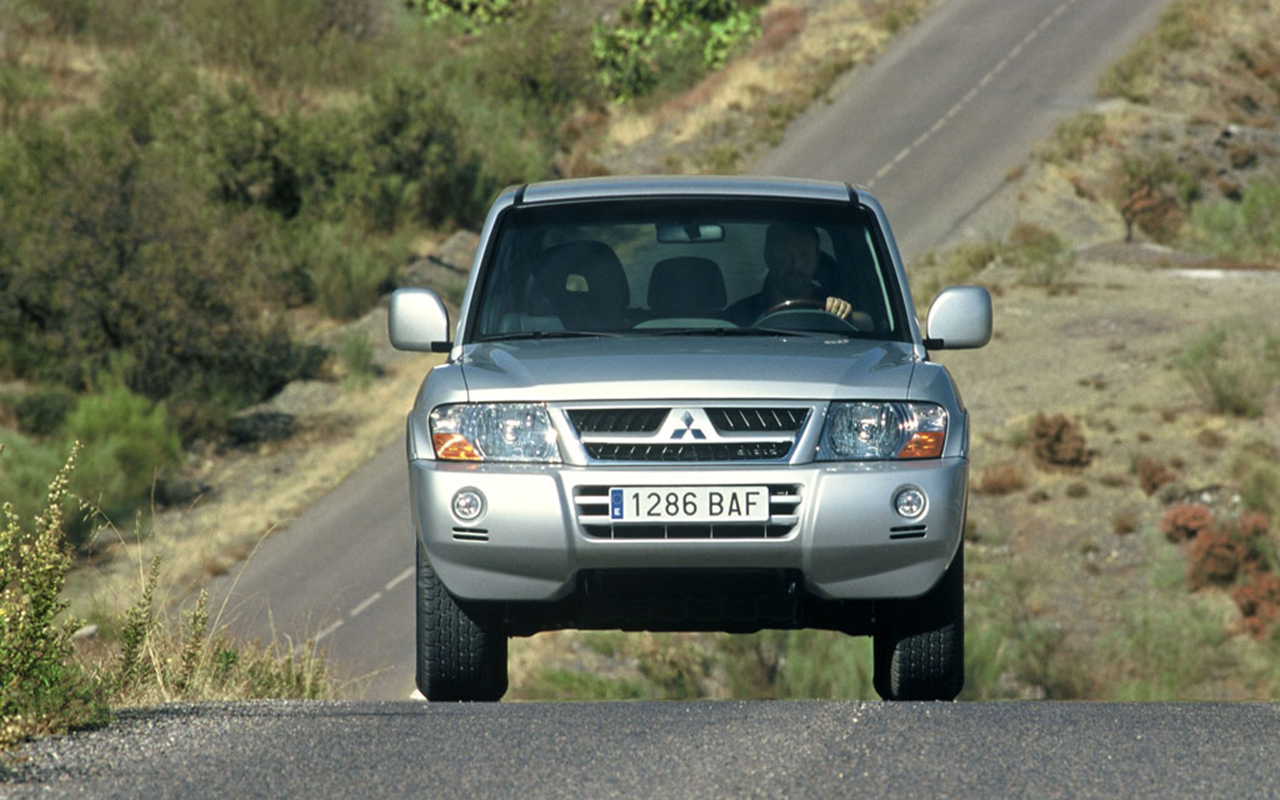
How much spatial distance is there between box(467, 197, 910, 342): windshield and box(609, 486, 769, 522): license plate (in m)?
1.04

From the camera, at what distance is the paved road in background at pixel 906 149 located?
19.9 m

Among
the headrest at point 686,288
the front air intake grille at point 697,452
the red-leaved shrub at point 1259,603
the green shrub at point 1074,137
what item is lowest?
the green shrub at point 1074,137

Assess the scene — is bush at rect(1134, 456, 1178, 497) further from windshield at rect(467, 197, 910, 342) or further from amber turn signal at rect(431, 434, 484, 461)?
amber turn signal at rect(431, 434, 484, 461)

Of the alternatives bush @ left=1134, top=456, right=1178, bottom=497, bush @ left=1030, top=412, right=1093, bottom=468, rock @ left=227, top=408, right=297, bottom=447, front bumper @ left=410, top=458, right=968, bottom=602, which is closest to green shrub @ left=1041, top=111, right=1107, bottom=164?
bush @ left=1030, top=412, right=1093, bottom=468

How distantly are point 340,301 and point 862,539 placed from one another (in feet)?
98.6

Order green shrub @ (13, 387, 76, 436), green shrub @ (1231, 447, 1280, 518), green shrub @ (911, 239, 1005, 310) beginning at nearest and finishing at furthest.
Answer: green shrub @ (1231, 447, 1280, 518), green shrub @ (13, 387, 76, 436), green shrub @ (911, 239, 1005, 310)

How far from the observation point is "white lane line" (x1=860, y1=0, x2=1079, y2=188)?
40.4 m

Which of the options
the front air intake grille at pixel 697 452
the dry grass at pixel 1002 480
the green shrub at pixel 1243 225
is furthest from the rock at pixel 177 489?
the front air intake grille at pixel 697 452

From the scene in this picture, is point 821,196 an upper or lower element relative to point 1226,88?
upper

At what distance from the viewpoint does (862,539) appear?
5969mm

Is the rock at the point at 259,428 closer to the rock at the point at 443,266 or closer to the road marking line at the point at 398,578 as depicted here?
the rock at the point at 443,266

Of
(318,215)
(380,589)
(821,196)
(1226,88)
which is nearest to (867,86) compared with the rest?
(1226,88)

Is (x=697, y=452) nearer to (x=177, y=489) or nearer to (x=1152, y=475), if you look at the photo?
(x=1152, y=475)

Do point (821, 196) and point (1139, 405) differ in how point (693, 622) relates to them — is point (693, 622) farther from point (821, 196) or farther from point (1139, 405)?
point (1139, 405)
